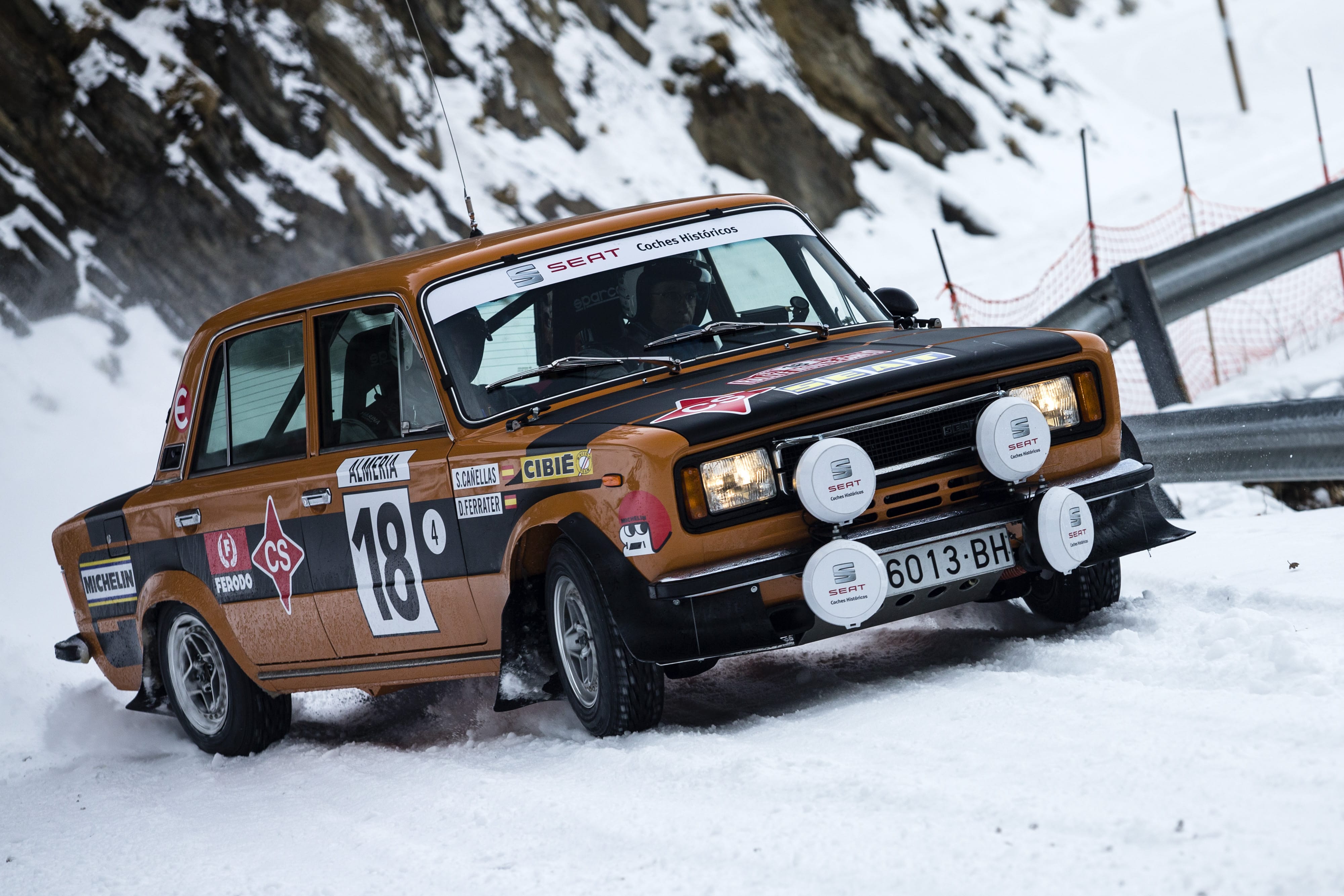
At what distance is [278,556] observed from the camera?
596 centimetres

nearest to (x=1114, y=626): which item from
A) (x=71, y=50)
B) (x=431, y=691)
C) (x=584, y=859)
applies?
(x=584, y=859)

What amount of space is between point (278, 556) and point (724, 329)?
199 centimetres

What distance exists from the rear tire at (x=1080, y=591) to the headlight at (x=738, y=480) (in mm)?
1303

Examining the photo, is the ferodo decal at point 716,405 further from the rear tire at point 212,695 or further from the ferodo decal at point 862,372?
the rear tire at point 212,695

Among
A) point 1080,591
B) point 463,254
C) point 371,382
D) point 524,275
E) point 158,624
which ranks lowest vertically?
point 1080,591

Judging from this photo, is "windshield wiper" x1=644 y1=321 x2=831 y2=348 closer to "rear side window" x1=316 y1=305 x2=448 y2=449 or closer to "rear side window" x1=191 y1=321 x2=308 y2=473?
"rear side window" x1=316 y1=305 x2=448 y2=449

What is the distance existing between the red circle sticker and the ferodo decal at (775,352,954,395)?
3080 millimetres

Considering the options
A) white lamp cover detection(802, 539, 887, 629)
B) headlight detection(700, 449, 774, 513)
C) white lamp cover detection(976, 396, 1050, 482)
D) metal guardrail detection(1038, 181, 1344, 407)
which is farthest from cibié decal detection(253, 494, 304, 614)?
metal guardrail detection(1038, 181, 1344, 407)

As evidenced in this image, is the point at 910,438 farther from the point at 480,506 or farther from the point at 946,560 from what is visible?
the point at 480,506

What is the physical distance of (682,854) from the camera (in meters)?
3.54

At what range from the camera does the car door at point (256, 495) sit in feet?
19.4

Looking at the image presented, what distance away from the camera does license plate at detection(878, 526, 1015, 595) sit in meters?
4.61

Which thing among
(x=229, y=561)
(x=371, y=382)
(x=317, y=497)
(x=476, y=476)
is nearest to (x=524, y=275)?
(x=371, y=382)

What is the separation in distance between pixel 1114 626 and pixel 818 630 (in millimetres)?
1213
